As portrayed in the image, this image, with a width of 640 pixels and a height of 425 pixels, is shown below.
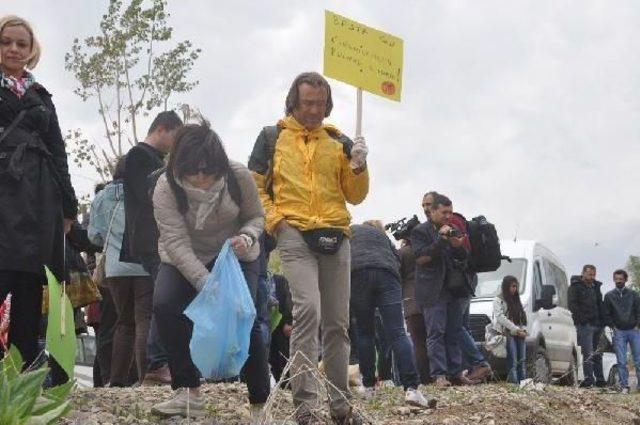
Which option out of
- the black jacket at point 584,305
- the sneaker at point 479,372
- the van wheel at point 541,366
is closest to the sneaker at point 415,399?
the sneaker at point 479,372

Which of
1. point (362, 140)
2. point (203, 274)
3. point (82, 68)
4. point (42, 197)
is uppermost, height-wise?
point (82, 68)

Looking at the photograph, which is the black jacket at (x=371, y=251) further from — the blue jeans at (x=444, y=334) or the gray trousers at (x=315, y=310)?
the gray trousers at (x=315, y=310)

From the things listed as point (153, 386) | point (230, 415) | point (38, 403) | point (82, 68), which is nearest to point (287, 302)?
point (153, 386)

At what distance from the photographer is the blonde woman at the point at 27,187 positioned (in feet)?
16.7

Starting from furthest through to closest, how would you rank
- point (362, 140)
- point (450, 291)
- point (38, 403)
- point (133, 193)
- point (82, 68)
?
point (82, 68) < point (450, 291) < point (133, 193) < point (362, 140) < point (38, 403)

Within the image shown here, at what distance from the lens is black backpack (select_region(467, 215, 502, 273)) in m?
10.1

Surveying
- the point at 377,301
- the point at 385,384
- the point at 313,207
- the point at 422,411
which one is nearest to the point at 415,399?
the point at 422,411

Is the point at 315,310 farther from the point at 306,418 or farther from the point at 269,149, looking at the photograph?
the point at 269,149

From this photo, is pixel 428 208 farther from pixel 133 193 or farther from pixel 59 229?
pixel 59 229

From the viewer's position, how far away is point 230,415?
19.9ft

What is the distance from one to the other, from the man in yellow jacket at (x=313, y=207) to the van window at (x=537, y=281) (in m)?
8.63

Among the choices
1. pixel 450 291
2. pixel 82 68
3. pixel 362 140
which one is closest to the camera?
pixel 362 140

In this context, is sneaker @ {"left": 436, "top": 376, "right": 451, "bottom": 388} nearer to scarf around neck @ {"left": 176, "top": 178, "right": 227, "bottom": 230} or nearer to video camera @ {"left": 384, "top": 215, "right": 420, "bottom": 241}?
video camera @ {"left": 384, "top": 215, "right": 420, "bottom": 241}

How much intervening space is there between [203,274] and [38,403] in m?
1.86
